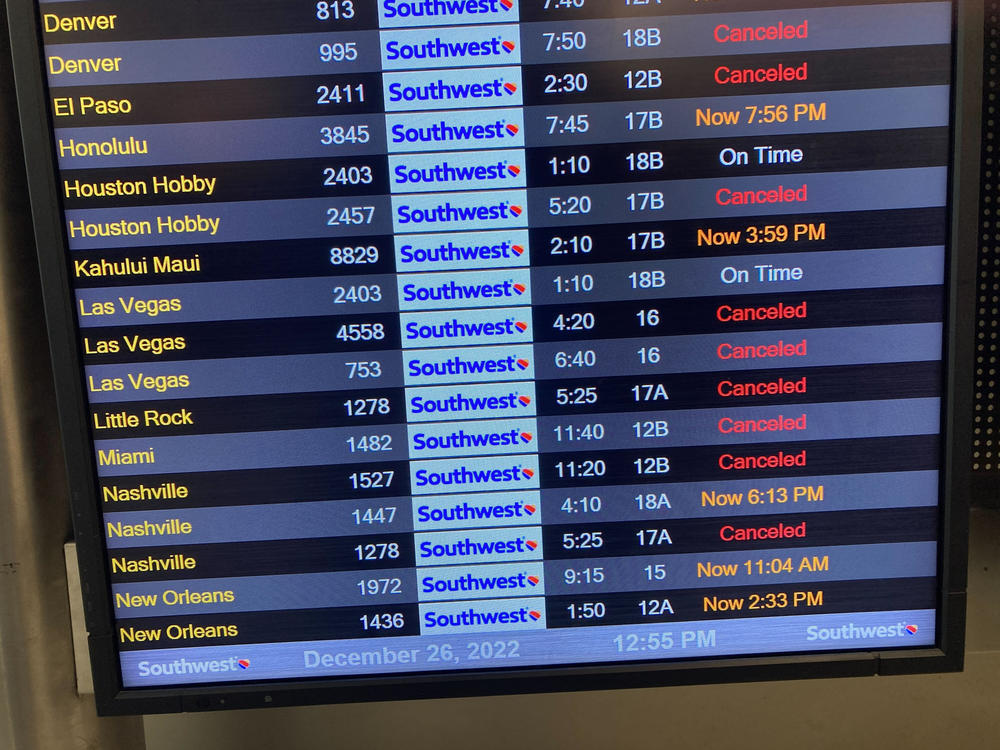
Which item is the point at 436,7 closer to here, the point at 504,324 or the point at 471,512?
the point at 504,324

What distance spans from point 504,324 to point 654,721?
802 millimetres

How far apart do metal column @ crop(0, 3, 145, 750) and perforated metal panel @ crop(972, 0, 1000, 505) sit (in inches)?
57.4

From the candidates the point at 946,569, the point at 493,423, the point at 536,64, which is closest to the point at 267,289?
the point at 493,423

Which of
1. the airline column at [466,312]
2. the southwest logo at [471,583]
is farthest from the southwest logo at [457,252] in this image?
the southwest logo at [471,583]

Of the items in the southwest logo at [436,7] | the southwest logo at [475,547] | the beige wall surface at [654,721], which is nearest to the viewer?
the southwest logo at [436,7]

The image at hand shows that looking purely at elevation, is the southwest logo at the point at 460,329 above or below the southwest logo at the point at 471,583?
above

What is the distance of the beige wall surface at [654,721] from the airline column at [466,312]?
1.17ft

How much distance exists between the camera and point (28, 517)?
48.7 inches

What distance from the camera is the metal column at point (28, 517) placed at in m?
1.19

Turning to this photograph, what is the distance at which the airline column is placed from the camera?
1.08m

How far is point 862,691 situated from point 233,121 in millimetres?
1386

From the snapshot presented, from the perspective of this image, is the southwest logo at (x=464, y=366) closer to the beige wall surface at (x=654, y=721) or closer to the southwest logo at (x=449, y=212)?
the southwest logo at (x=449, y=212)

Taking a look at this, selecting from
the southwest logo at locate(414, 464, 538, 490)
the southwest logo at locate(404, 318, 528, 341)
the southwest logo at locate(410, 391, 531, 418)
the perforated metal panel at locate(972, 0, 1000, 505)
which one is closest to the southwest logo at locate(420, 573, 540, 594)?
the southwest logo at locate(414, 464, 538, 490)

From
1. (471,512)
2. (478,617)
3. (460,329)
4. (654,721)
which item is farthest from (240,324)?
(654,721)
